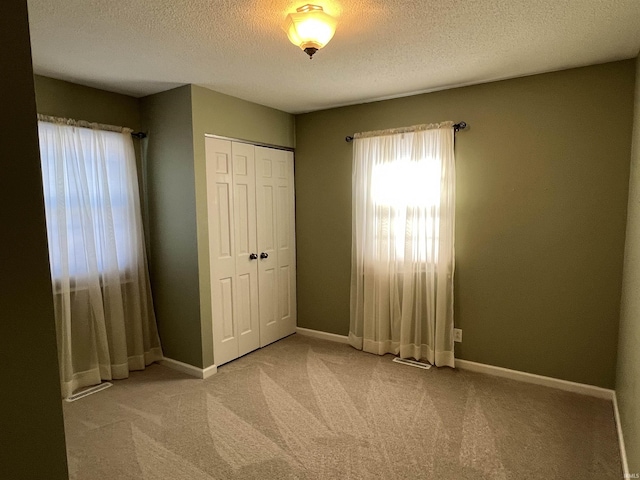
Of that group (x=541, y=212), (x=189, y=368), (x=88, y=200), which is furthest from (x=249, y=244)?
(x=541, y=212)

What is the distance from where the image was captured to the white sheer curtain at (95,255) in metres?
2.84

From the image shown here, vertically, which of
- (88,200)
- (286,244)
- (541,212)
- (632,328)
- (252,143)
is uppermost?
(252,143)

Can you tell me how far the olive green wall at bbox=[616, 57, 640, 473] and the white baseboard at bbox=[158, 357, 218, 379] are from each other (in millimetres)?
2859

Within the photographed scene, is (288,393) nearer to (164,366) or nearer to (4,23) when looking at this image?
(164,366)

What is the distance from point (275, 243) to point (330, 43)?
85.9 inches

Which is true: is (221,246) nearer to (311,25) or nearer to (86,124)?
(86,124)

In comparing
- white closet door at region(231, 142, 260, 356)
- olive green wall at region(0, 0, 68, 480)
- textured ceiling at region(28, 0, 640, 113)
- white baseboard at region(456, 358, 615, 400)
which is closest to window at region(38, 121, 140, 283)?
textured ceiling at region(28, 0, 640, 113)

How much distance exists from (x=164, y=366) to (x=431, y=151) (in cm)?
309

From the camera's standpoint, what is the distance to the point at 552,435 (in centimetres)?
238

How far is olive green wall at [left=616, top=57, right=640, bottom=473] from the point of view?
1.89 metres

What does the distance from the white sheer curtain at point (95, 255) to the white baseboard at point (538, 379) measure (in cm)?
288

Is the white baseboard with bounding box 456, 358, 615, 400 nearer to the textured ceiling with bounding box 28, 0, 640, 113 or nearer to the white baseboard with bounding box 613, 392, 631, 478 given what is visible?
the white baseboard with bounding box 613, 392, 631, 478

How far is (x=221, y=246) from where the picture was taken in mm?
3400

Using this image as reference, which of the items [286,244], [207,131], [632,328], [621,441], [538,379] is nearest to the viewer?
[632,328]
